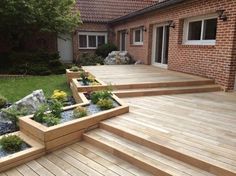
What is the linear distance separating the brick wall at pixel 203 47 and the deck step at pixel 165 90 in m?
0.43

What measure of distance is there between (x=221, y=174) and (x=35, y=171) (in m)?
2.39

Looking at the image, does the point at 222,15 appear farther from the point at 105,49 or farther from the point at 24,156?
the point at 105,49

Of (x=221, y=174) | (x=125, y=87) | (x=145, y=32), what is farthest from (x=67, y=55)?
(x=221, y=174)

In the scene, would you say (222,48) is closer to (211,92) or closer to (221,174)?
(211,92)

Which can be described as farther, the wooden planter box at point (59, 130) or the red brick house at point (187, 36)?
the red brick house at point (187, 36)

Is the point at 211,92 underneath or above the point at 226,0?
underneath

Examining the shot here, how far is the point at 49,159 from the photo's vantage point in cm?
350

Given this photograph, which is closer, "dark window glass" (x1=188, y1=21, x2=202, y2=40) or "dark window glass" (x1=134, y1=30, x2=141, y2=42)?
"dark window glass" (x1=188, y1=21, x2=202, y2=40)

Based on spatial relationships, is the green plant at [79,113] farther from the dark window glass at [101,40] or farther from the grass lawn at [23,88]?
the dark window glass at [101,40]

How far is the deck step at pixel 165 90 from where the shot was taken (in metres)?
6.05

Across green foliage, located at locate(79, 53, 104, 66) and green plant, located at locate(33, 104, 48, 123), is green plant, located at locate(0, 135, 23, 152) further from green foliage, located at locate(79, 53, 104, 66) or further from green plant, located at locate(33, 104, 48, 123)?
green foliage, located at locate(79, 53, 104, 66)

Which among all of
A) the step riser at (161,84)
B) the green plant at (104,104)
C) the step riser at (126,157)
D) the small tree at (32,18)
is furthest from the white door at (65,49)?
the step riser at (126,157)

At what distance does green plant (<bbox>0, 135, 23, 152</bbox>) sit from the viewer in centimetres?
349

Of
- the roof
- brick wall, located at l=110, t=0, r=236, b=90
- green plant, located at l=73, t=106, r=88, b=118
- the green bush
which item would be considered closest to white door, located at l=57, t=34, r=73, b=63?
the roof
